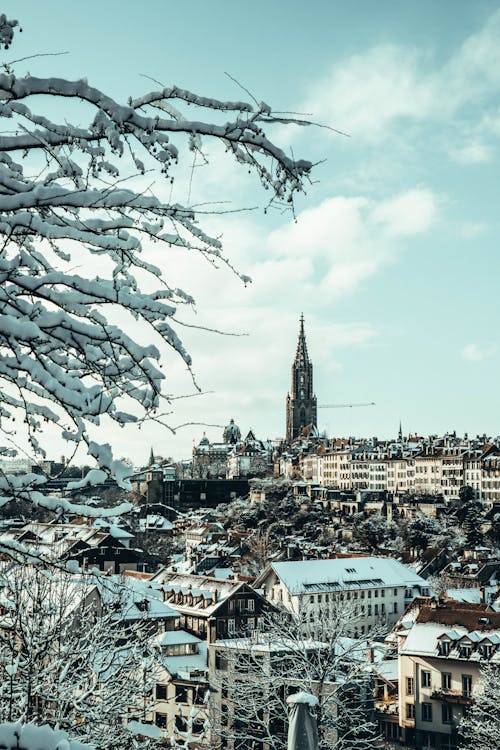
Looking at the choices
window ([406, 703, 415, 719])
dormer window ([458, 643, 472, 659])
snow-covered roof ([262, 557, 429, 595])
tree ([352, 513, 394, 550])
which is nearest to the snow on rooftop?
dormer window ([458, 643, 472, 659])

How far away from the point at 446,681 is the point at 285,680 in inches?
608

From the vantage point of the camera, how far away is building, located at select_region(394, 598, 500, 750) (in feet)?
116

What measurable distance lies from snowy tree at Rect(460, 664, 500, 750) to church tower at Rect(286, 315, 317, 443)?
390 feet

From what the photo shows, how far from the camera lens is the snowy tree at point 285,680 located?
22.8 meters

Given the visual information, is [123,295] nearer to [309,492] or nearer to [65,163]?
[65,163]

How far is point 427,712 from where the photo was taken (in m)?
36.0

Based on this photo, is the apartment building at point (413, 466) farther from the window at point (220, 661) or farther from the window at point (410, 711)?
the window at point (220, 661)

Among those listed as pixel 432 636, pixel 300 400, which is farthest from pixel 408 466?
pixel 432 636

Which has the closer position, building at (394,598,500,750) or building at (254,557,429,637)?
building at (394,598,500,750)

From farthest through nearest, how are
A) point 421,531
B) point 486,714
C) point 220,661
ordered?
point 421,531, point 220,661, point 486,714

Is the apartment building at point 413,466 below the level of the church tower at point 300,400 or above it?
below

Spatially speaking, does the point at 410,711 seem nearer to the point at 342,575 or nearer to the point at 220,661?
the point at 220,661

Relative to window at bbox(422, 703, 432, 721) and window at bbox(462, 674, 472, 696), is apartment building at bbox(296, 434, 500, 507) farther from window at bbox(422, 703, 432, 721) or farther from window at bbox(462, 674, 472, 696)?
window at bbox(422, 703, 432, 721)

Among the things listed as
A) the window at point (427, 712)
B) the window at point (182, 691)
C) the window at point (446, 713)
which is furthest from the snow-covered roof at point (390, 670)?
the window at point (182, 691)
